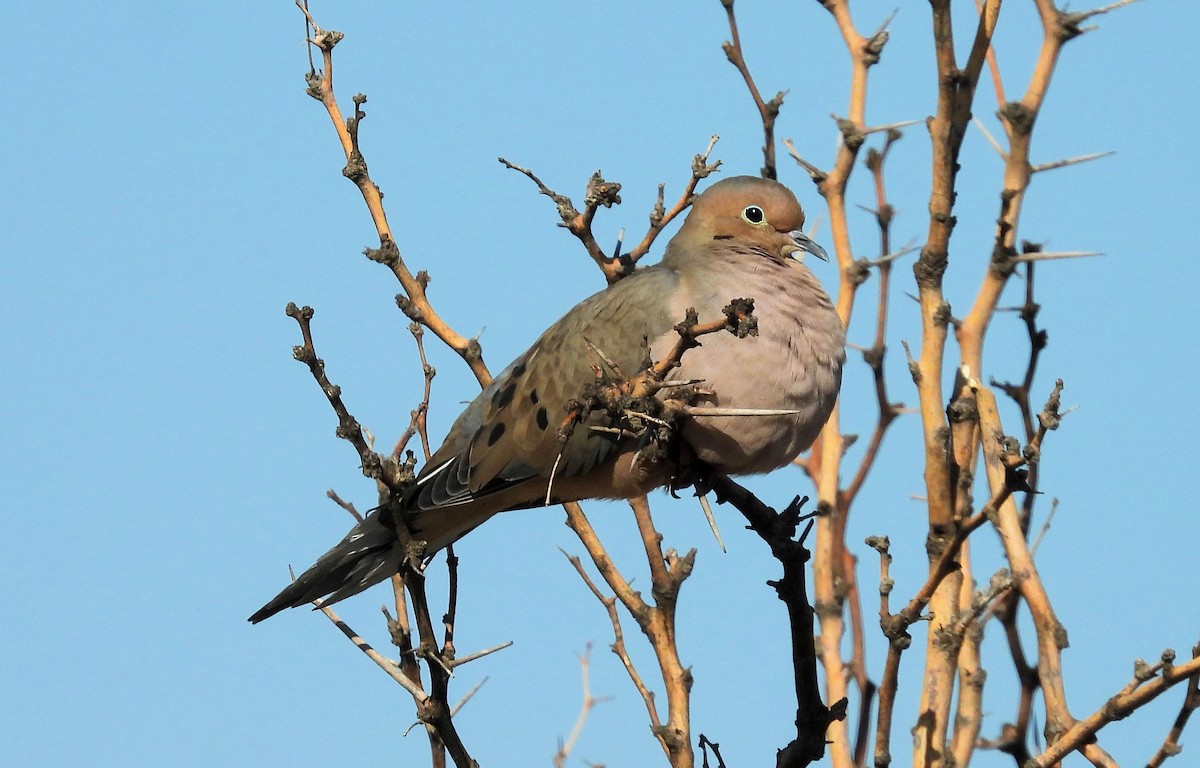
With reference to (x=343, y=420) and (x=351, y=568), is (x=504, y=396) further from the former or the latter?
(x=343, y=420)

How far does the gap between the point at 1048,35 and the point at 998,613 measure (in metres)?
1.81

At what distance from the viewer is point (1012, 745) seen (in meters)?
4.26

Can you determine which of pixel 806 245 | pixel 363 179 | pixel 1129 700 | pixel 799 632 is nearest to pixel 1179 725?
pixel 1129 700

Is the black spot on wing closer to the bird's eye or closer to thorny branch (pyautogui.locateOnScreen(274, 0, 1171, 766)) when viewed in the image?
thorny branch (pyautogui.locateOnScreen(274, 0, 1171, 766))

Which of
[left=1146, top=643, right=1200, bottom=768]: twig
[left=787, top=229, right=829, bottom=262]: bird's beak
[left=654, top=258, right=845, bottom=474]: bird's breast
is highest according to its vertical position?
[left=787, top=229, right=829, bottom=262]: bird's beak

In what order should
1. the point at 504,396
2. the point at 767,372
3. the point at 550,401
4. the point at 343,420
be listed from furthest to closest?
the point at 504,396 → the point at 550,401 → the point at 767,372 → the point at 343,420

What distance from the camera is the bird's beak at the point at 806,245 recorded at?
4.45m

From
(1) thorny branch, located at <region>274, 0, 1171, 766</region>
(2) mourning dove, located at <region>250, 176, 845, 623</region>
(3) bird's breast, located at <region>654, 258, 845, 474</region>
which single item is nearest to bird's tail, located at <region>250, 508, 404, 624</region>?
(2) mourning dove, located at <region>250, 176, 845, 623</region>

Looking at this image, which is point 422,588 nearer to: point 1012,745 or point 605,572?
point 605,572

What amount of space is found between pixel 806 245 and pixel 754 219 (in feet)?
0.70

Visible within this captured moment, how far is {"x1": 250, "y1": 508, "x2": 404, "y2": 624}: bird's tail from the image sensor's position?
4.23 m

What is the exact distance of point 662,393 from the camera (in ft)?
11.7

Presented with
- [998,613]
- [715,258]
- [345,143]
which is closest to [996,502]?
[998,613]

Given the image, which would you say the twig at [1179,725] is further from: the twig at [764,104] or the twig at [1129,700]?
the twig at [764,104]
